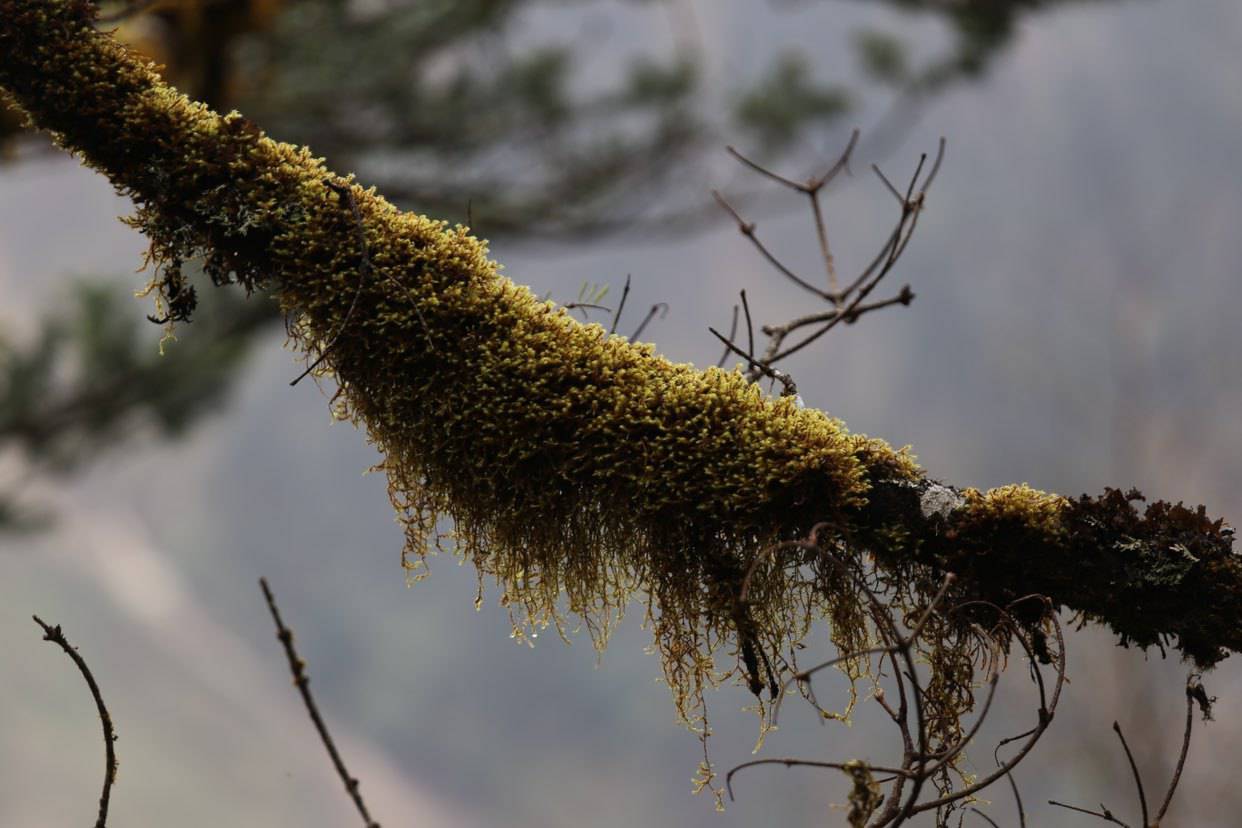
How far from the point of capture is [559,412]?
101cm

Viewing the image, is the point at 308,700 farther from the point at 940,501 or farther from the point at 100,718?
the point at 940,501

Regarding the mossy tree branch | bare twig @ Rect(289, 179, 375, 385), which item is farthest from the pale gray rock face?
bare twig @ Rect(289, 179, 375, 385)

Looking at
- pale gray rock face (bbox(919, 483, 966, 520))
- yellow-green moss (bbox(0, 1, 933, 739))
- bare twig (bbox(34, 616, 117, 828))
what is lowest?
bare twig (bbox(34, 616, 117, 828))

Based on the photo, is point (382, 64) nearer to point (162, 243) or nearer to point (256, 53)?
point (256, 53)

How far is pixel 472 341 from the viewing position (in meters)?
1.03

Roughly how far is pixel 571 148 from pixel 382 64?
1093 millimetres

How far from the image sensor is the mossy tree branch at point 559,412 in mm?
993

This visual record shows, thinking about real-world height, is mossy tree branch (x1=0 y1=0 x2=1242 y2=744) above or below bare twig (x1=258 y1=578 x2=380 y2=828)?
above

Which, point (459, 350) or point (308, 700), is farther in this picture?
point (459, 350)

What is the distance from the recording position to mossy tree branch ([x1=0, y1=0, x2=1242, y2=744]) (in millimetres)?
993

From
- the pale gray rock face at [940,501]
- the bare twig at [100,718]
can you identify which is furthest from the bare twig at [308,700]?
the pale gray rock face at [940,501]

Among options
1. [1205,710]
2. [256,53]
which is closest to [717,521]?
[1205,710]

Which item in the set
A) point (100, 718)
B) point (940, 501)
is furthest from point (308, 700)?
point (940, 501)

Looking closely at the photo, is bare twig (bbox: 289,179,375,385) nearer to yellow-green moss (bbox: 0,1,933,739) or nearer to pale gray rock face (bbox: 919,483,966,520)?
yellow-green moss (bbox: 0,1,933,739)
